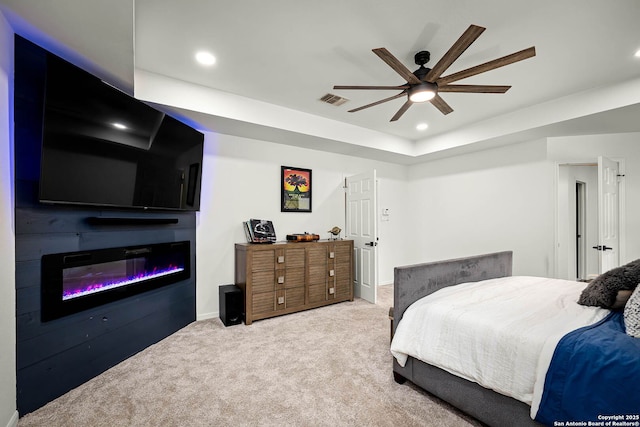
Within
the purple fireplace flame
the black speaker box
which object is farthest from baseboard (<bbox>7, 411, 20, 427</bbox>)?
the black speaker box

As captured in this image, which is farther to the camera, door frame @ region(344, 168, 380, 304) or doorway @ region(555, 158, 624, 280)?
door frame @ region(344, 168, 380, 304)

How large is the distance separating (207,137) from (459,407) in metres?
3.65

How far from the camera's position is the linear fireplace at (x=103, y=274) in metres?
1.95

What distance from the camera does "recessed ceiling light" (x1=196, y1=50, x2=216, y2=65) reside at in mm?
2428

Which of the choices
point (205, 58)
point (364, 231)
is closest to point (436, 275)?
point (364, 231)

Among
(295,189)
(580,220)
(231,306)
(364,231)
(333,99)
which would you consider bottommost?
(231,306)

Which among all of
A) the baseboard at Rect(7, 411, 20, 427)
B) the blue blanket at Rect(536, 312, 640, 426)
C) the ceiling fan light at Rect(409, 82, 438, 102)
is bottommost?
the baseboard at Rect(7, 411, 20, 427)

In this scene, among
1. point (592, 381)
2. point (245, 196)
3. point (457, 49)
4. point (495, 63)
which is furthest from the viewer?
point (245, 196)

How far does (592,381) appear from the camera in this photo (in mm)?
1213

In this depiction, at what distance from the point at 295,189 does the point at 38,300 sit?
2.98 meters

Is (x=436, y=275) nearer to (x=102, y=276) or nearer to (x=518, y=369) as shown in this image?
(x=518, y=369)

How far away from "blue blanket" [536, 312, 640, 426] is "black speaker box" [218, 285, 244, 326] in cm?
278

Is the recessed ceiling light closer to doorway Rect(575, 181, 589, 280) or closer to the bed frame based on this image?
the bed frame

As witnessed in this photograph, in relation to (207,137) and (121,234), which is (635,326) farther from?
(207,137)
